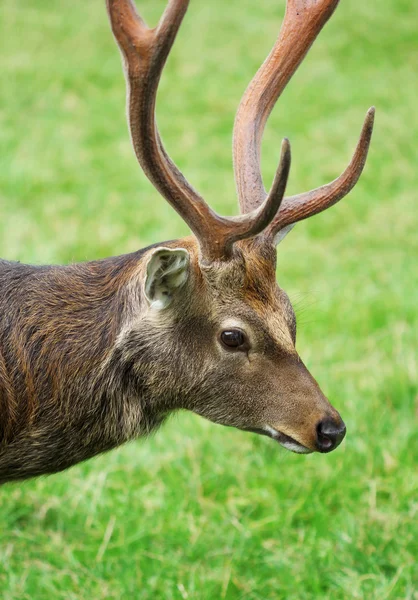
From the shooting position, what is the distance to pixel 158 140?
10.2 feet

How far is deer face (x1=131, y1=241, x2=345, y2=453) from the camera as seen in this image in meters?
3.28

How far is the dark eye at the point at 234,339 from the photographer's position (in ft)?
10.8

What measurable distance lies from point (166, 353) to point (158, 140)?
75 centimetres

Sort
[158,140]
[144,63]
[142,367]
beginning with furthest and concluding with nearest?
[142,367]
[158,140]
[144,63]

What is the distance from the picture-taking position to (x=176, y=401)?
3408mm

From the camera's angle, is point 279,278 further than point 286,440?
Yes

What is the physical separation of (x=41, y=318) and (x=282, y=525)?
180cm

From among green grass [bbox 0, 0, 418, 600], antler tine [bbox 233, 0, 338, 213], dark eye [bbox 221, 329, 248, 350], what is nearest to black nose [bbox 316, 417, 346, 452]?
dark eye [bbox 221, 329, 248, 350]

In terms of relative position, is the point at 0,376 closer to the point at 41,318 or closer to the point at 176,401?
the point at 41,318

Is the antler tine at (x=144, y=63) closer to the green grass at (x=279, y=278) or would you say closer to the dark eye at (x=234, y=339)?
the dark eye at (x=234, y=339)

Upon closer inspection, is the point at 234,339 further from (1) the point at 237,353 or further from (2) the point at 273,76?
(2) the point at 273,76

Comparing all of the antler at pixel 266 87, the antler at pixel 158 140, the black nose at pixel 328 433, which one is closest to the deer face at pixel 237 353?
the black nose at pixel 328 433

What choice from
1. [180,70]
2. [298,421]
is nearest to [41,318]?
[298,421]

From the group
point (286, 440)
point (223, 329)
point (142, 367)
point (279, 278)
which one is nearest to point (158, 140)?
point (223, 329)
